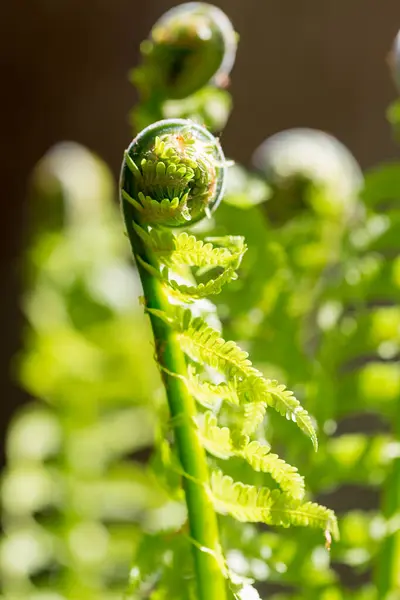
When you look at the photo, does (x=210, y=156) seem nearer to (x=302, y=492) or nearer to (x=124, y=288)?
(x=302, y=492)

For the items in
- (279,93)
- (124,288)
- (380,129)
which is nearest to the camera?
(124,288)

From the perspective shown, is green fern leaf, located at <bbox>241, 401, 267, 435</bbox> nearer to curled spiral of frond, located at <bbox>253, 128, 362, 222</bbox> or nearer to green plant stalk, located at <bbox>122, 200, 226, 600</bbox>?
green plant stalk, located at <bbox>122, 200, 226, 600</bbox>

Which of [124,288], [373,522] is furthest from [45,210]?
[373,522]

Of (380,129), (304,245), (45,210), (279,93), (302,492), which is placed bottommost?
(302,492)

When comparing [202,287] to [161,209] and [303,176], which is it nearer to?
[161,209]

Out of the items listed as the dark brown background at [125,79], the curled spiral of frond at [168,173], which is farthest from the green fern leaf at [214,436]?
the dark brown background at [125,79]

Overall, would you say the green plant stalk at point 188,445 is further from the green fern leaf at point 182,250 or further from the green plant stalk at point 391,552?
the green plant stalk at point 391,552
